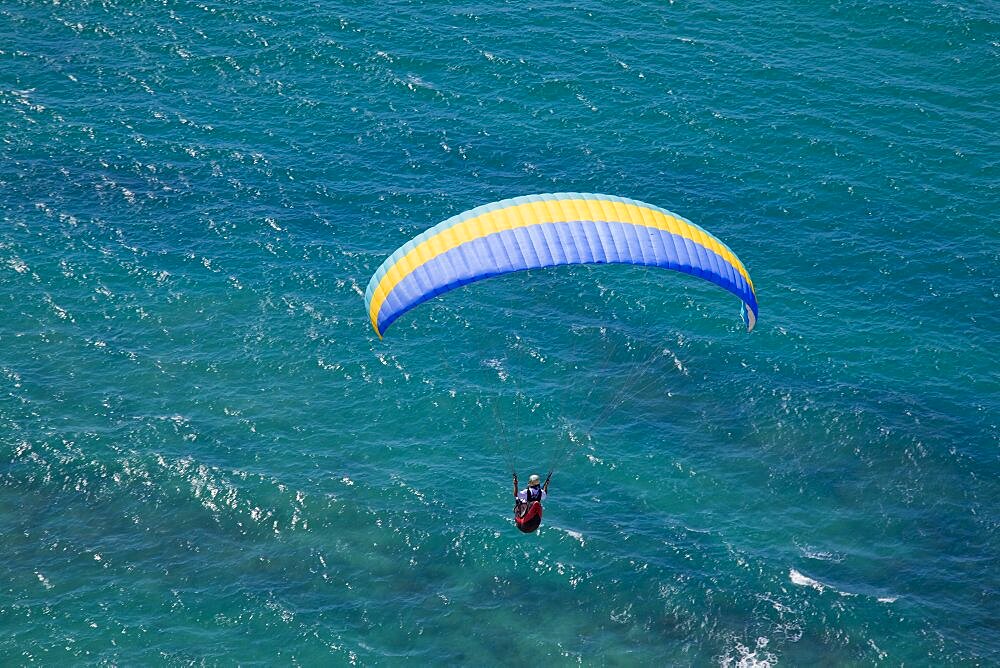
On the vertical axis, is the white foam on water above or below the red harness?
below

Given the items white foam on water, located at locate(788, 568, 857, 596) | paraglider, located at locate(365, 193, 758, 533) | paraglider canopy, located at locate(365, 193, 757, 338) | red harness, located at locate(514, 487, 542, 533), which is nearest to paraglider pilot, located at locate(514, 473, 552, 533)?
red harness, located at locate(514, 487, 542, 533)

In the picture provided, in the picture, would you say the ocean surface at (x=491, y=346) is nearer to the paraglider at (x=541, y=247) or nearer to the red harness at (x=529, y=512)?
the red harness at (x=529, y=512)

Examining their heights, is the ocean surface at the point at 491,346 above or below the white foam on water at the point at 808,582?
above

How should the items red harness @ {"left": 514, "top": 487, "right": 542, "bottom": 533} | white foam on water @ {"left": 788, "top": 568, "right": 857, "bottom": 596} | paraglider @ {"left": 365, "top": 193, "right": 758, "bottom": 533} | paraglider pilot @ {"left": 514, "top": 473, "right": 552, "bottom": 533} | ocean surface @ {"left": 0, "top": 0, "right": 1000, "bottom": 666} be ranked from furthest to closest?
white foam on water @ {"left": 788, "top": 568, "right": 857, "bottom": 596}
ocean surface @ {"left": 0, "top": 0, "right": 1000, "bottom": 666}
red harness @ {"left": 514, "top": 487, "right": 542, "bottom": 533}
paraglider pilot @ {"left": 514, "top": 473, "right": 552, "bottom": 533}
paraglider @ {"left": 365, "top": 193, "right": 758, "bottom": 533}

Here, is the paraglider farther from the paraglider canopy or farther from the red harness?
the red harness

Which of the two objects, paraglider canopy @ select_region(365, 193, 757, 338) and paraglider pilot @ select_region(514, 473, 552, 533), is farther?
paraglider pilot @ select_region(514, 473, 552, 533)

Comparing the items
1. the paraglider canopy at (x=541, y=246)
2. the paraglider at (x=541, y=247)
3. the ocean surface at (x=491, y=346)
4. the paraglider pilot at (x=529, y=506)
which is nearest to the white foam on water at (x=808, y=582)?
the ocean surface at (x=491, y=346)

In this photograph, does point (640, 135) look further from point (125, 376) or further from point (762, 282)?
point (125, 376)
